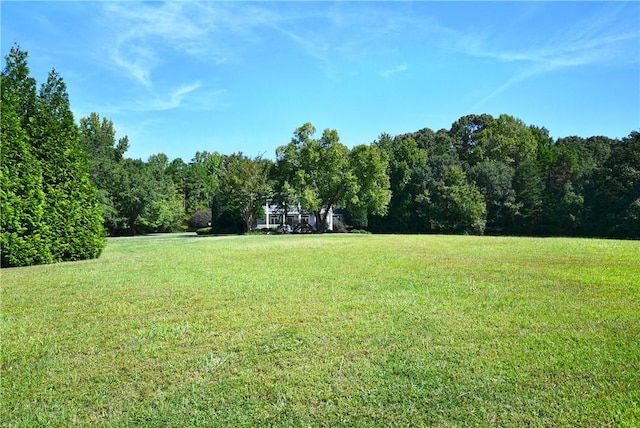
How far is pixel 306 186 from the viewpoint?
30203mm

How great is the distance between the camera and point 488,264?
936 centimetres

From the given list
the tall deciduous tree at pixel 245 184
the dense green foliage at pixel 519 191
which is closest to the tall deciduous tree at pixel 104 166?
the tall deciduous tree at pixel 245 184

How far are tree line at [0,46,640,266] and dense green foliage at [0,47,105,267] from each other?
3 cm

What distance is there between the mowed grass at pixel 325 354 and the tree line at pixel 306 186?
4.79 m

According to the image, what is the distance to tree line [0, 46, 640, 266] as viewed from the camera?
34.5ft

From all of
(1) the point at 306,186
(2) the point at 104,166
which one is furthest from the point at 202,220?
(1) the point at 306,186

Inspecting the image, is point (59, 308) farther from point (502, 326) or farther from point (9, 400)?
point (502, 326)

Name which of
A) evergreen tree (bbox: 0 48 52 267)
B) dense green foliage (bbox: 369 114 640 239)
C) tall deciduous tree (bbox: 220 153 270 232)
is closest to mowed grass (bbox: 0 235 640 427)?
evergreen tree (bbox: 0 48 52 267)

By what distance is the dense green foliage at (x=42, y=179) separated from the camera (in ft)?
32.2

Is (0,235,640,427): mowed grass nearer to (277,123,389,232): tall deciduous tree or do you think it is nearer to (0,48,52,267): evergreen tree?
(0,48,52,267): evergreen tree

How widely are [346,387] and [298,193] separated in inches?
1075

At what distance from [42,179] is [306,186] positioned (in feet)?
68.4

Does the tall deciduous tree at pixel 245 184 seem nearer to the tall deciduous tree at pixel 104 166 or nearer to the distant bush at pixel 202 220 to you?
the tall deciduous tree at pixel 104 166

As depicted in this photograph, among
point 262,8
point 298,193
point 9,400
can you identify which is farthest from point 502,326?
point 298,193
